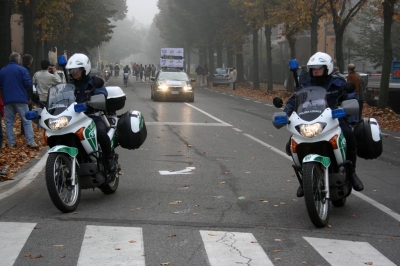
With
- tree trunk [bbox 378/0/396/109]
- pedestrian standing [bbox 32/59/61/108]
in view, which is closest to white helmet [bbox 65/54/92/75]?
pedestrian standing [bbox 32/59/61/108]

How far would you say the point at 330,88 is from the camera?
28.5 feet

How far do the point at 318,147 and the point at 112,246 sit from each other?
8.45 ft

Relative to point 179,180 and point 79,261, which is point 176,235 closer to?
point 79,261

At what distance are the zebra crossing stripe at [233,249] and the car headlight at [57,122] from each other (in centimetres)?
219

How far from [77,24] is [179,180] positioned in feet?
131

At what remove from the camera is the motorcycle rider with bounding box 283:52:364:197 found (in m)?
8.52

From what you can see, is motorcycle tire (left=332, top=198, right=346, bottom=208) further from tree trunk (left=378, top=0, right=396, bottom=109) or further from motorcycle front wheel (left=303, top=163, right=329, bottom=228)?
tree trunk (left=378, top=0, right=396, bottom=109)

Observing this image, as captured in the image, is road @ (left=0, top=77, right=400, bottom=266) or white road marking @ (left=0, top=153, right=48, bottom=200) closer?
road @ (left=0, top=77, right=400, bottom=266)

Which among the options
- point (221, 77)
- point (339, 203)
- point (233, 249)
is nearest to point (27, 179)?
point (339, 203)

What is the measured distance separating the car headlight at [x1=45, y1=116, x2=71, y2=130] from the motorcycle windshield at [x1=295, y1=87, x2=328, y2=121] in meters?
2.60

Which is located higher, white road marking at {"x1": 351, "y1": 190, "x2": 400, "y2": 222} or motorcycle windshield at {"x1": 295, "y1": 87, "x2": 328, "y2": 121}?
motorcycle windshield at {"x1": 295, "y1": 87, "x2": 328, "y2": 121}

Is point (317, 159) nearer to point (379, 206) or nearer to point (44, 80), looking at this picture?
point (379, 206)

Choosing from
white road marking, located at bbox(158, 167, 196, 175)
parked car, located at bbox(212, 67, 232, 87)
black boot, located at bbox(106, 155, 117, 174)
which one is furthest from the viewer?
parked car, located at bbox(212, 67, 232, 87)

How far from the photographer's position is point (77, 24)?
49.5 m
